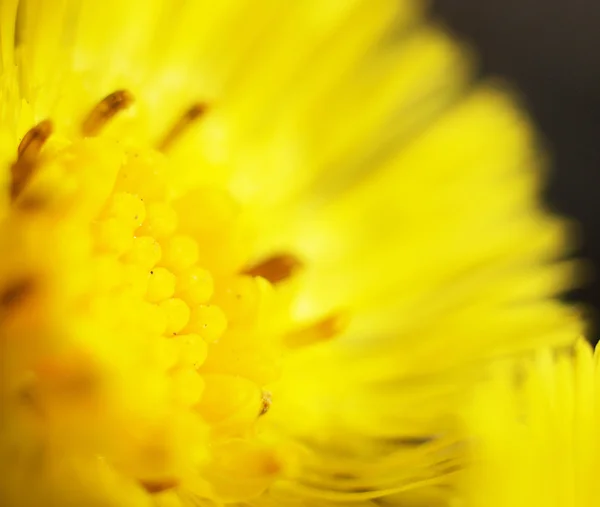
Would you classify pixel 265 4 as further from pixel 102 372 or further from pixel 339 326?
pixel 102 372

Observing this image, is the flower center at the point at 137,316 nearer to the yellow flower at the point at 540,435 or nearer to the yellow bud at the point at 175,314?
the yellow bud at the point at 175,314

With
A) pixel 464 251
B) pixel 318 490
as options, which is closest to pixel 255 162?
pixel 464 251

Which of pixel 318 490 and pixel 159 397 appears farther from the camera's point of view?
pixel 318 490

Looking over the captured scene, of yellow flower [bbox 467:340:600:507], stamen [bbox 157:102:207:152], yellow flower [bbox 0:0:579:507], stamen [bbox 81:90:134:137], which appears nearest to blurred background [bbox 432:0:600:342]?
yellow flower [bbox 0:0:579:507]

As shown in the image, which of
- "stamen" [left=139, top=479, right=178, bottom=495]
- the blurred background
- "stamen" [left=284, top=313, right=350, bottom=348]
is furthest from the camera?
the blurred background

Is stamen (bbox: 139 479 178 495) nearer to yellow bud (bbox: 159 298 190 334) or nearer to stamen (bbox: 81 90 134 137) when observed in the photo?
yellow bud (bbox: 159 298 190 334)

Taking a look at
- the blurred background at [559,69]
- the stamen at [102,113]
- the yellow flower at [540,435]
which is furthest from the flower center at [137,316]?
the blurred background at [559,69]
